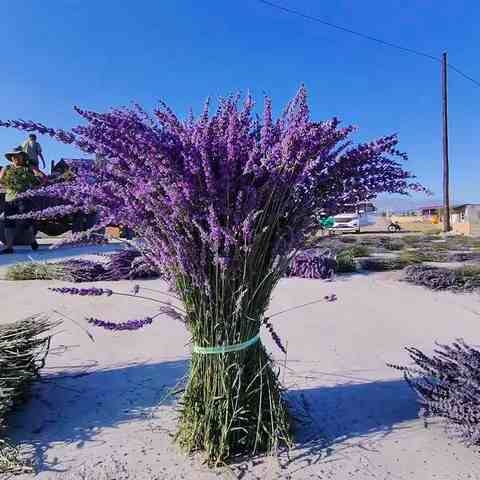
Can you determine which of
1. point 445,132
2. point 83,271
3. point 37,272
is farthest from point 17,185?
point 445,132

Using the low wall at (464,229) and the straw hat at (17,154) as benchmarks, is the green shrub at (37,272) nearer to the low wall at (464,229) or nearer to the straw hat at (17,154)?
the straw hat at (17,154)

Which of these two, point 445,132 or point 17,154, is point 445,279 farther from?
point 445,132

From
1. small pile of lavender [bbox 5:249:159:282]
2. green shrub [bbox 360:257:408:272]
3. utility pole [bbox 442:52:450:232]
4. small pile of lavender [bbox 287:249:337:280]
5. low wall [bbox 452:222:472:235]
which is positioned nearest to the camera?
small pile of lavender [bbox 5:249:159:282]

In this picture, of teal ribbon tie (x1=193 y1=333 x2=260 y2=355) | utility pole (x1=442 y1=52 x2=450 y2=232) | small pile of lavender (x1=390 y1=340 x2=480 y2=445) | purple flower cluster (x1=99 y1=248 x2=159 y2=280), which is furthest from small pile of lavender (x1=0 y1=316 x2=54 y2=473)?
utility pole (x1=442 y1=52 x2=450 y2=232)

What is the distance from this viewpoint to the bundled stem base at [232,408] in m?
1.59

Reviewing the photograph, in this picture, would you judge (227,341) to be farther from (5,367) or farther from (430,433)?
(5,367)

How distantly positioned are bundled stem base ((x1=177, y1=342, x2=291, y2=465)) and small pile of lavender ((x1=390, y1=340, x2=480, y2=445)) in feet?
1.72

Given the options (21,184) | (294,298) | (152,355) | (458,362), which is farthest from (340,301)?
(21,184)

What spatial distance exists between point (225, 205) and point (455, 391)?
1.00 meters

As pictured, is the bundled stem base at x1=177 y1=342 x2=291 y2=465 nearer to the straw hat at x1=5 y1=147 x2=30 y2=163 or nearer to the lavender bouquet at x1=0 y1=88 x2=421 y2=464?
the lavender bouquet at x1=0 y1=88 x2=421 y2=464

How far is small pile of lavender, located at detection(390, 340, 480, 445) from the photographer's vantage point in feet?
5.24

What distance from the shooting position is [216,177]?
59.1 inches

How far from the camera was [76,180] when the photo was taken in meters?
1.63

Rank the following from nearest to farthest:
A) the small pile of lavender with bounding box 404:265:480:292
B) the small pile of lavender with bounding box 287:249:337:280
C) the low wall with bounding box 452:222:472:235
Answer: the small pile of lavender with bounding box 404:265:480:292
the small pile of lavender with bounding box 287:249:337:280
the low wall with bounding box 452:222:472:235
